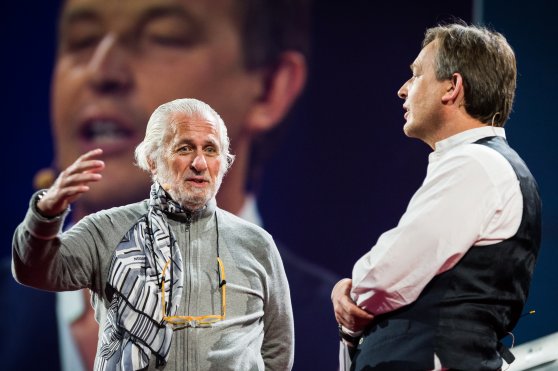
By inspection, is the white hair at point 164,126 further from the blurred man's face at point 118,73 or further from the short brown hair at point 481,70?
the blurred man's face at point 118,73

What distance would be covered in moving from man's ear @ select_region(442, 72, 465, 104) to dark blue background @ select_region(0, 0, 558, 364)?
1.92 m

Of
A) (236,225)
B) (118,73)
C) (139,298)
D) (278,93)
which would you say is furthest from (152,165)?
(278,93)

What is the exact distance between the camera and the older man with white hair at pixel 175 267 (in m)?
1.93

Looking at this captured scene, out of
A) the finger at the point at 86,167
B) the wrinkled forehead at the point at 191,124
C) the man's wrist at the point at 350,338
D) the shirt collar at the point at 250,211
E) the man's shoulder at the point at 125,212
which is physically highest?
the wrinkled forehead at the point at 191,124

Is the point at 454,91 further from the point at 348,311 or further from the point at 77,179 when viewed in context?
the point at 77,179

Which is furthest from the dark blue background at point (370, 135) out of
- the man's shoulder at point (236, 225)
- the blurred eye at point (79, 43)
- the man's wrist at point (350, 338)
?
the man's wrist at point (350, 338)

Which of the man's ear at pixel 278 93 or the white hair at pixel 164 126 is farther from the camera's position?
the man's ear at pixel 278 93

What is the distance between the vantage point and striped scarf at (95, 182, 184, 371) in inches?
76.0

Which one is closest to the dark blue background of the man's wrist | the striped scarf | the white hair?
the white hair

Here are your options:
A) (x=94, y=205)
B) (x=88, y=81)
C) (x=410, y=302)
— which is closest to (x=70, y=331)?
(x=94, y=205)

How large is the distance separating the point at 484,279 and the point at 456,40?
22.9 inches

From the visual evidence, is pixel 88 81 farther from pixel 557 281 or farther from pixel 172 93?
pixel 557 281

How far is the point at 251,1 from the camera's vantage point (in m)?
3.59

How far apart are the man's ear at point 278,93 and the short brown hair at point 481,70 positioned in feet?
6.05
